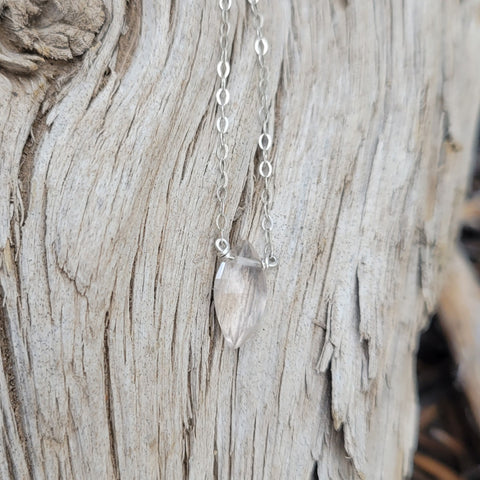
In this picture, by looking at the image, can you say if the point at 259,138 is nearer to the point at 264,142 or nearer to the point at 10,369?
the point at 264,142

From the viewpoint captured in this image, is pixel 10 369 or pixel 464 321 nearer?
pixel 10 369

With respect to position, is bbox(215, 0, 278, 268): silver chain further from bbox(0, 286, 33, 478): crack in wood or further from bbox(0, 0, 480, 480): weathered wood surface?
bbox(0, 286, 33, 478): crack in wood

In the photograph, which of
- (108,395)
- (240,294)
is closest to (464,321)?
(240,294)

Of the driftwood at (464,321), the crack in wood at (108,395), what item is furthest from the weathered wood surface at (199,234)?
the driftwood at (464,321)

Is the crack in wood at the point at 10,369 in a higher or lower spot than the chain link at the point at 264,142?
lower

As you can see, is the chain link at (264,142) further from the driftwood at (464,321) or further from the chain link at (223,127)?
the driftwood at (464,321)

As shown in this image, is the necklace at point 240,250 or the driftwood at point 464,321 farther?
the driftwood at point 464,321
